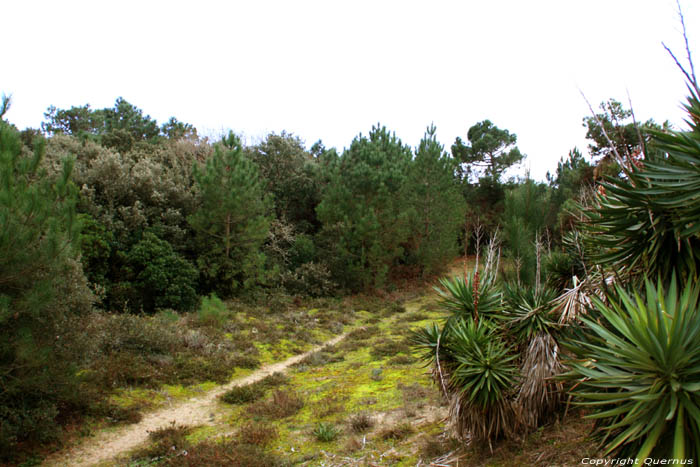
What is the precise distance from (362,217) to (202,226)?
6.21 metres

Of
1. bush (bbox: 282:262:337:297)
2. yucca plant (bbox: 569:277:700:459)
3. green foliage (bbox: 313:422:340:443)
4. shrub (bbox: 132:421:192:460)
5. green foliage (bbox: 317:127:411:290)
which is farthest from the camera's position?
green foliage (bbox: 317:127:411:290)

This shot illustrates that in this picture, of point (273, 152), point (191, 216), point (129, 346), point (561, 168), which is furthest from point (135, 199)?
point (561, 168)

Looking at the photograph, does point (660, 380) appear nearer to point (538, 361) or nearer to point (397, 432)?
point (538, 361)

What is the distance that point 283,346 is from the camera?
11078 millimetres

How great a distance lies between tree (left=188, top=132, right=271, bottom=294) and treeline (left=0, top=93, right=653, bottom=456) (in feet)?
0.16

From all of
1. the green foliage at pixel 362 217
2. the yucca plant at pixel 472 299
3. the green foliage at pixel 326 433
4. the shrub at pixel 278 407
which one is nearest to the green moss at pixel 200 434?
the shrub at pixel 278 407

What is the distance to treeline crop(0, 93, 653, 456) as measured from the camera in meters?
5.09

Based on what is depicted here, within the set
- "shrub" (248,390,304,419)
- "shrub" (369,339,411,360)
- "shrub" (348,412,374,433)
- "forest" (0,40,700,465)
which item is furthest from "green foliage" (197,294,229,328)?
"shrub" (348,412,374,433)

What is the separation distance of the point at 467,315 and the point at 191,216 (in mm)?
11492

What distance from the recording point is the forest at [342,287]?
3201 mm

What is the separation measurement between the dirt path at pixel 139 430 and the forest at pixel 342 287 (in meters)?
0.28

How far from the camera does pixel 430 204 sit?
20250 mm

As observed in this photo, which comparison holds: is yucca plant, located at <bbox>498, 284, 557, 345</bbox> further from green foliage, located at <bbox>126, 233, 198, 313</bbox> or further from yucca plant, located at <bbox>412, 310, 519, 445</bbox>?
green foliage, located at <bbox>126, 233, 198, 313</bbox>

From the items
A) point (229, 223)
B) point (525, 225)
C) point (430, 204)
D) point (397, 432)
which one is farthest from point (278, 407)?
point (430, 204)
